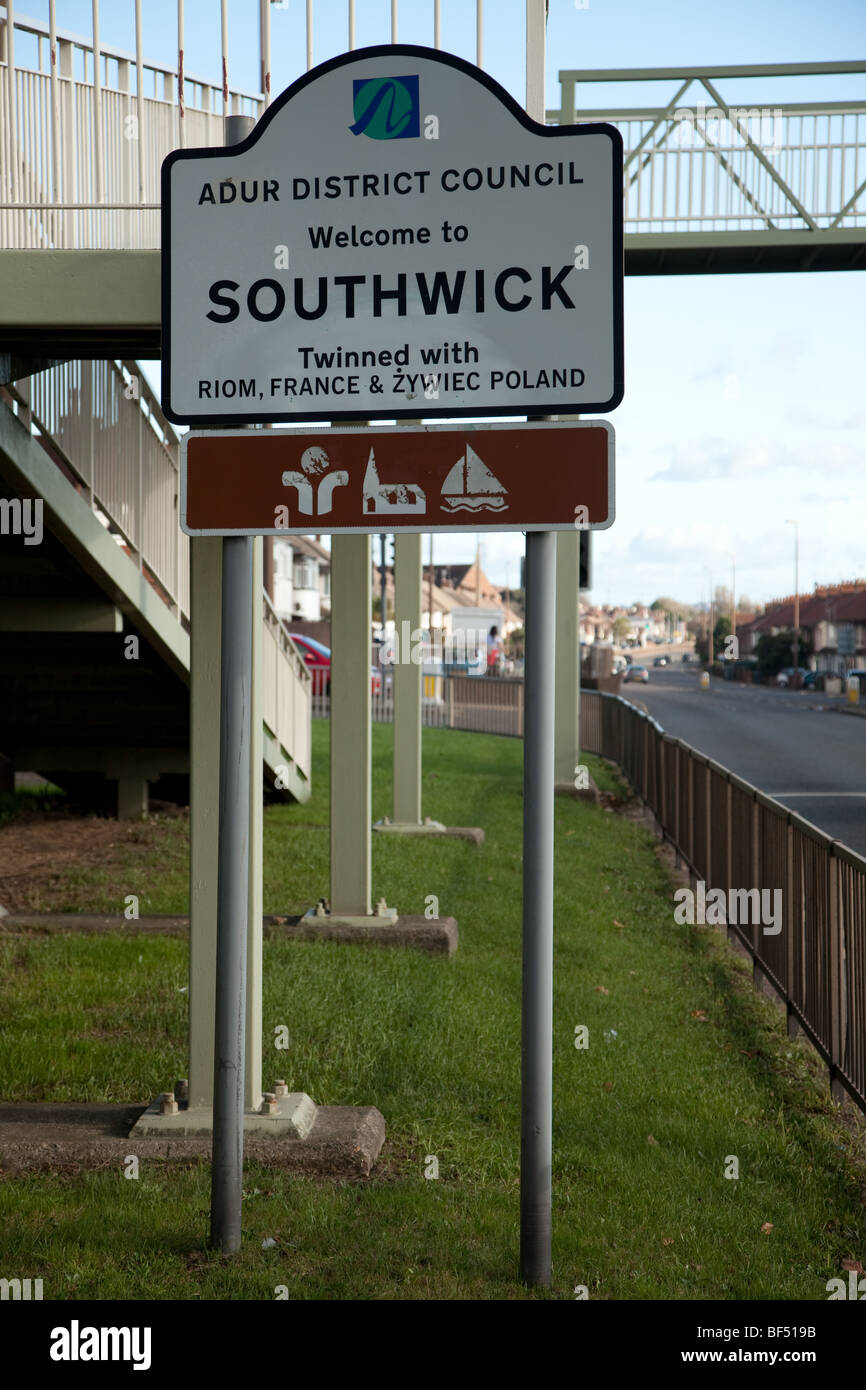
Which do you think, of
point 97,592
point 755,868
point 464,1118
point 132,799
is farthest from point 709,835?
point 132,799

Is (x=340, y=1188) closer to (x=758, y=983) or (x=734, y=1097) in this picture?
(x=734, y=1097)

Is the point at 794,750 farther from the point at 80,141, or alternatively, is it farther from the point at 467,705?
the point at 80,141

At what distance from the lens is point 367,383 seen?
3.62 m

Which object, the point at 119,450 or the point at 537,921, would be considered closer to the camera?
the point at 537,921

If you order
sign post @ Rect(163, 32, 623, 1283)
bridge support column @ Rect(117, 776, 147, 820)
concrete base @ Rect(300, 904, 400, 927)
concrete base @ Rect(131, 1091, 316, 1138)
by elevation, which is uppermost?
sign post @ Rect(163, 32, 623, 1283)

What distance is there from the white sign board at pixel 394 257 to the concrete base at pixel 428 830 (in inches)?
329

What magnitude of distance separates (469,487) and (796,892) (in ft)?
12.9

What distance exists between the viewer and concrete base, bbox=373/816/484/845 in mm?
11852

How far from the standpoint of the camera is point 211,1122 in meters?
4.61

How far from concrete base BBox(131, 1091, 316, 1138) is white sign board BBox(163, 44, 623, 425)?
2327 millimetres

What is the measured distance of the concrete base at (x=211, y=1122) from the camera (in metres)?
4.57

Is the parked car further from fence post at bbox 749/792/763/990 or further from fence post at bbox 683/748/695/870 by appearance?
fence post at bbox 749/792/763/990

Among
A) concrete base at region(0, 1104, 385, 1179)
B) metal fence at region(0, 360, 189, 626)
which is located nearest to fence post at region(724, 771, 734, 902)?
metal fence at region(0, 360, 189, 626)
